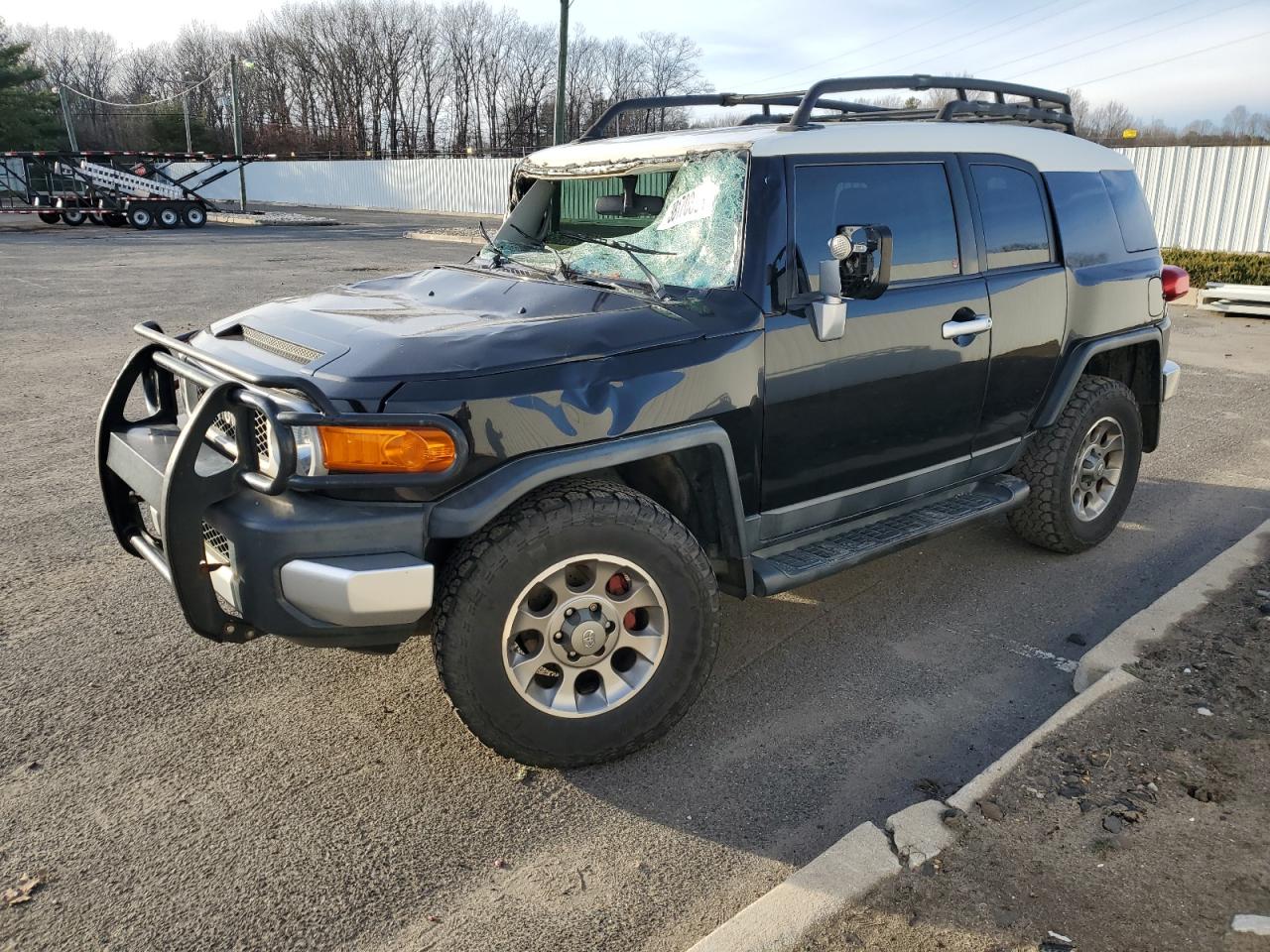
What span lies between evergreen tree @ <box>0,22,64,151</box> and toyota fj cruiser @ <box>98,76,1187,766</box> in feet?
185

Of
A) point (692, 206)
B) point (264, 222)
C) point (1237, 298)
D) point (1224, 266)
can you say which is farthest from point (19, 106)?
point (692, 206)

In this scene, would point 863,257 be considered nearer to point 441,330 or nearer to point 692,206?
point 692,206

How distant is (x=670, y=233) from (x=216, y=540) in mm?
1964

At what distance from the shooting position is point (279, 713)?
141 inches

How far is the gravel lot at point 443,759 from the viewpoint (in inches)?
105

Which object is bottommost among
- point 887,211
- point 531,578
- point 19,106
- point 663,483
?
point 531,578

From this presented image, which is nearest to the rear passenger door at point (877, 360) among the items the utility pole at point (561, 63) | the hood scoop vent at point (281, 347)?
the hood scoop vent at point (281, 347)

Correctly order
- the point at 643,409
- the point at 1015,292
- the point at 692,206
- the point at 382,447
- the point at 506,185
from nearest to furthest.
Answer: the point at 382,447
the point at 643,409
the point at 692,206
the point at 1015,292
the point at 506,185

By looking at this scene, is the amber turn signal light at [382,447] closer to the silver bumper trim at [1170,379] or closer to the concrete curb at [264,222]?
the silver bumper trim at [1170,379]

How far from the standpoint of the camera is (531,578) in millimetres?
3014

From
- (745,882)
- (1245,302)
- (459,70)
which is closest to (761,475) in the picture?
(745,882)

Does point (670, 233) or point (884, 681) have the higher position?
point (670, 233)

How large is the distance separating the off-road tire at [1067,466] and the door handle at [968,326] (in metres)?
0.86

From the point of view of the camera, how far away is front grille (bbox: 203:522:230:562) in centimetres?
296
